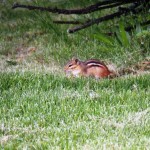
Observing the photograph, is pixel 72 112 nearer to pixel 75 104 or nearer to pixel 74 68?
pixel 75 104

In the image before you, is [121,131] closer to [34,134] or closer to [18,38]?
[34,134]

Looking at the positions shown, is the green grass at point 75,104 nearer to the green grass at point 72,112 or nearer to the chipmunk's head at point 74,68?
the green grass at point 72,112

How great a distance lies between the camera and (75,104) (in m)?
5.35

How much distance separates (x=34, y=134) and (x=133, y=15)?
5.55 m

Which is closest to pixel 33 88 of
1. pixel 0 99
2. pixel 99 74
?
pixel 0 99

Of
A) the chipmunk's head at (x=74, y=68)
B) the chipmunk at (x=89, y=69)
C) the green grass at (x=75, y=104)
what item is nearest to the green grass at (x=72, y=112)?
the green grass at (x=75, y=104)

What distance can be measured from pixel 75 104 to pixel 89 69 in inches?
68.9

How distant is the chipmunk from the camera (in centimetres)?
698

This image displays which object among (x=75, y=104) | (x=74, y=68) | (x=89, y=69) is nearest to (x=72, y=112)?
(x=75, y=104)

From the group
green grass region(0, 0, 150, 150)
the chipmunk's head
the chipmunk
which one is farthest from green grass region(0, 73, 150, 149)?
the chipmunk's head

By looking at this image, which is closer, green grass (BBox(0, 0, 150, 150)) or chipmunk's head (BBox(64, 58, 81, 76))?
green grass (BBox(0, 0, 150, 150))

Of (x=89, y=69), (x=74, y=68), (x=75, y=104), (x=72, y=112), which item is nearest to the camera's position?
(x=72, y=112)

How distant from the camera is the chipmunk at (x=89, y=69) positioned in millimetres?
6977

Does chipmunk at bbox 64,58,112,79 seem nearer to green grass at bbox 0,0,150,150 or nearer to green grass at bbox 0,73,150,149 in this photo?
green grass at bbox 0,0,150,150
